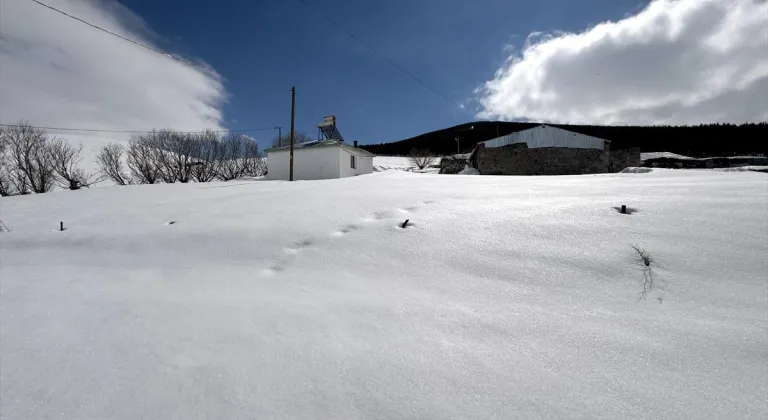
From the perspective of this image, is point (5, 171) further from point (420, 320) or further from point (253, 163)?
point (420, 320)

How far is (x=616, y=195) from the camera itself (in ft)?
11.5

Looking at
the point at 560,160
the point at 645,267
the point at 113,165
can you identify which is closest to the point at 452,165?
the point at 560,160

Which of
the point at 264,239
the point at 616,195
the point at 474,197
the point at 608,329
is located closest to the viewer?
the point at 608,329

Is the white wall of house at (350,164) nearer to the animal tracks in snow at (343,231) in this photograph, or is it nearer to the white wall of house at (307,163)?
the white wall of house at (307,163)

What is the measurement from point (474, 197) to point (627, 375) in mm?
2900

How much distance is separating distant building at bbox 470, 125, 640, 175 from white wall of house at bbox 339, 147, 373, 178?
8.85m

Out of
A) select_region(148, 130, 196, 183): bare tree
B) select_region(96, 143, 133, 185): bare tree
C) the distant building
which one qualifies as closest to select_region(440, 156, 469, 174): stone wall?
the distant building

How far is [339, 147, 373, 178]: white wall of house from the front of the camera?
60.8 ft

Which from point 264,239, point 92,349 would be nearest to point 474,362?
point 92,349

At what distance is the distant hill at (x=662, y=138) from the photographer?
36.8 metres

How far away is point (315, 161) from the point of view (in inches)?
735

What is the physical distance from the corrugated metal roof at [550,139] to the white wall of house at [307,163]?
1115 cm

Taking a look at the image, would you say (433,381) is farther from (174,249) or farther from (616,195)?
(616,195)

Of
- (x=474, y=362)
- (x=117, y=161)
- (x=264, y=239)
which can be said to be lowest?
(x=474, y=362)
